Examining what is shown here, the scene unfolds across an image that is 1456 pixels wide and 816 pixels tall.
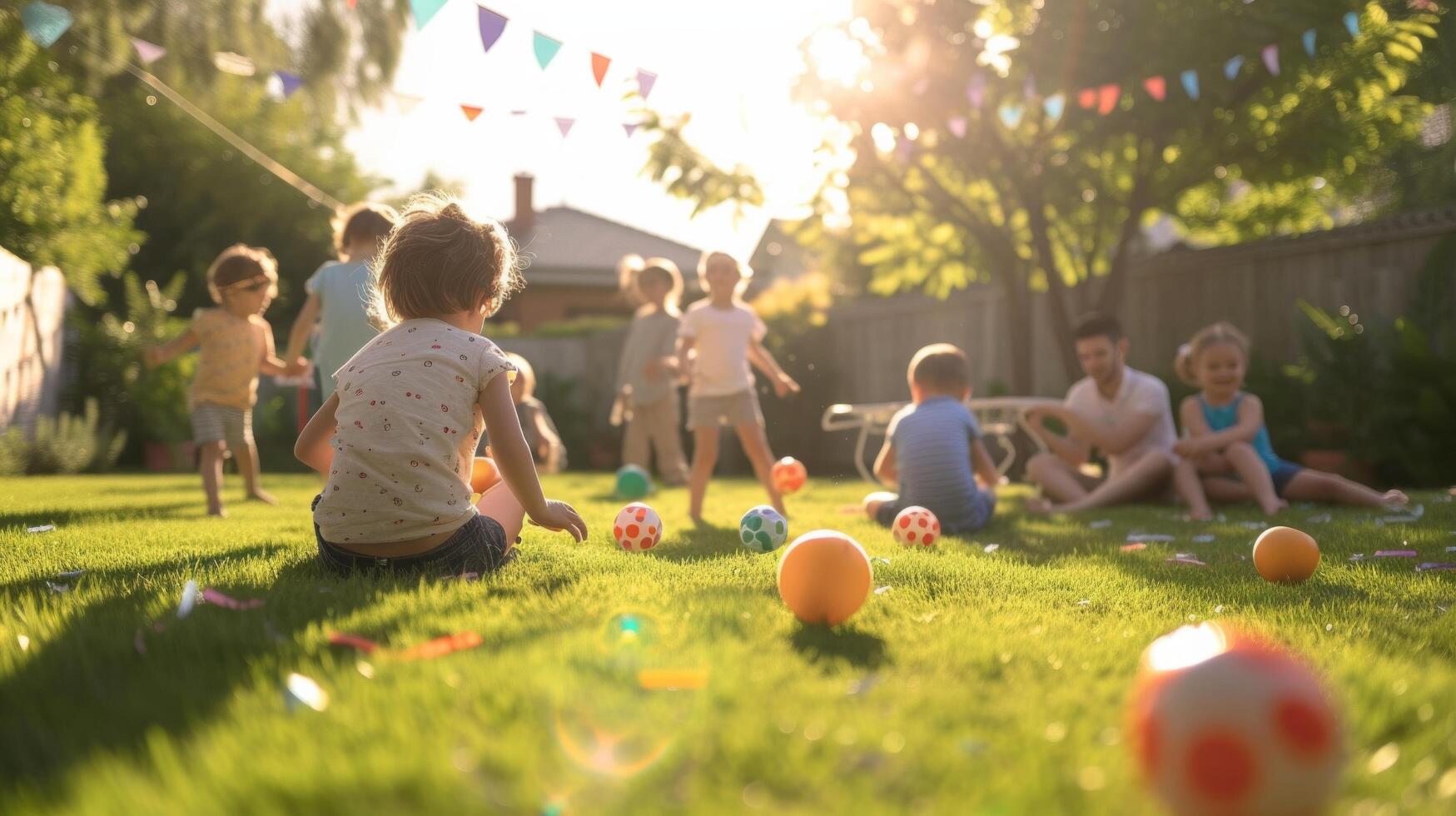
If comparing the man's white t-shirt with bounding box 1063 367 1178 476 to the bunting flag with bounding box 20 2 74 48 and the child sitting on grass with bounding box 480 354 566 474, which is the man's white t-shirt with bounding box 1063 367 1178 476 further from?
the bunting flag with bounding box 20 2 74 48

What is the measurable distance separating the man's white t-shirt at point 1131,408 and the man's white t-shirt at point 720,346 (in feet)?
7.05

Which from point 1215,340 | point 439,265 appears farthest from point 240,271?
point 1215,340

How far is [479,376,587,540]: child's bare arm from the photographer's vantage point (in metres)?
3.22

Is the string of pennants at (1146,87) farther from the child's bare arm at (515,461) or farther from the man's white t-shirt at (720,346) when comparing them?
the child's bare arm at (515,461)

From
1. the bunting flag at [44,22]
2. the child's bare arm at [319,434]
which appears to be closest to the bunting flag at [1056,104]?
the child's bare arm at [319,434]

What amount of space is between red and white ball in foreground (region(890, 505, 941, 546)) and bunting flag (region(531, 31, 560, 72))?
4.29m

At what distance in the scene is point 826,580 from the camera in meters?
2.74

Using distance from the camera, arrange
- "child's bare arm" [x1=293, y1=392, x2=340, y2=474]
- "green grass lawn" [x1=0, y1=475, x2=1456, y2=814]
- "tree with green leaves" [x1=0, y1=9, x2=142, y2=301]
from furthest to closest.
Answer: "tree with green leaves" [x1=0, y1=9, x2=142, y2=301]
"child's bare arm" [x1=293, y1=392, x2=340, y2=474]
"green grass lawn" [x1=0, y1=475, x2=1456, y2=814]

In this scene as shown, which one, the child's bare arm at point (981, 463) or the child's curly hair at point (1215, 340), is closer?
the child's bare arm at point (981, 463)

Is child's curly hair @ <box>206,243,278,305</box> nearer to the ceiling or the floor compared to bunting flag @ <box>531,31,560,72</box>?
nearer to the floor

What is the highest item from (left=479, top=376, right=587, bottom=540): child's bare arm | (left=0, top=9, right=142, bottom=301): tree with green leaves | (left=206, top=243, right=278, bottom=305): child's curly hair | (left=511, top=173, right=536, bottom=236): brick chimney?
(left=511, top=173, right=536, bottom=236): brick chimney

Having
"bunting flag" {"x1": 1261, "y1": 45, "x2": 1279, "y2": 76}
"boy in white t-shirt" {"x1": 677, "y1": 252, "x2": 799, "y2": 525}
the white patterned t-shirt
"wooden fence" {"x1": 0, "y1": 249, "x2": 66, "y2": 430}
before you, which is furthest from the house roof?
the white patterned t-shirt

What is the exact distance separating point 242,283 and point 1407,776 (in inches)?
260

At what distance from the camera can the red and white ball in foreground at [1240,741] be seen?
141 cm
